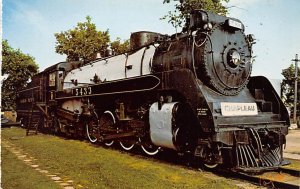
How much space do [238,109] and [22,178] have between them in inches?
175

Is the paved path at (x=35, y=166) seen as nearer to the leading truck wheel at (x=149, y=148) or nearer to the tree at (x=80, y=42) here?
the leading truck wheel at (x=149, y=148)

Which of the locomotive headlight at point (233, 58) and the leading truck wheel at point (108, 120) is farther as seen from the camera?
the leading truck wheel at point (108, 120)

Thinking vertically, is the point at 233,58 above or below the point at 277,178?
above

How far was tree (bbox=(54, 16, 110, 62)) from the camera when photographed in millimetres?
33906

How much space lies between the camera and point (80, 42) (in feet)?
112

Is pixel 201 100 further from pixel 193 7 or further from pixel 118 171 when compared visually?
pixel 193 7

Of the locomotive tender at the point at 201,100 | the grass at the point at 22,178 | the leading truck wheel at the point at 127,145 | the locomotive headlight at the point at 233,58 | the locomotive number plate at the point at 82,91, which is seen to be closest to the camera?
the grass at the point at 22,178

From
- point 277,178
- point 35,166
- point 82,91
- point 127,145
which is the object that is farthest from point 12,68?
point 277,178

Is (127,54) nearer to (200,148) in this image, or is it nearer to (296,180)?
(200,148)

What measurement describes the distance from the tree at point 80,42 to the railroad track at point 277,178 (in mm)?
28872

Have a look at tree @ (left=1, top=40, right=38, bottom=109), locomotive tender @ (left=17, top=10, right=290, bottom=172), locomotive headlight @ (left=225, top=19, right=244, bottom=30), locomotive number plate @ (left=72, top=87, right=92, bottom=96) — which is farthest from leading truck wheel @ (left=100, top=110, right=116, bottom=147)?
tree @ (left=1, top=40, right=38, bottom=109)

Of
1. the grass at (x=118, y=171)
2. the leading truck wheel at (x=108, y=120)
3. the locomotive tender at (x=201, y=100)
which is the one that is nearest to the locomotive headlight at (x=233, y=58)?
the locomotive tender at (x=201, y=100)

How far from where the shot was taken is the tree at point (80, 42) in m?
33.9

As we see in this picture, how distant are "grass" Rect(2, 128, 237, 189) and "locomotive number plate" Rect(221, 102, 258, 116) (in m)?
1.31
